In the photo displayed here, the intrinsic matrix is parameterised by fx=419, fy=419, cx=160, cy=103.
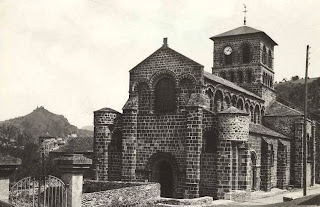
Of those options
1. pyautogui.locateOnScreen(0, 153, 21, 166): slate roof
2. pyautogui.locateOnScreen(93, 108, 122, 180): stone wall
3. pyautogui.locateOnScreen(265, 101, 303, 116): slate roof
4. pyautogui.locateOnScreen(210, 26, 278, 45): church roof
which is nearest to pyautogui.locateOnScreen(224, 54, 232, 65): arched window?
pyautogui.locateOnScreen(210, 26, 278, 45): church roof

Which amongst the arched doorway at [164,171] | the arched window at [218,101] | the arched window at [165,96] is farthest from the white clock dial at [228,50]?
the arched doorway at [164,171]

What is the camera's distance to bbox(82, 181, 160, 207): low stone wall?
60.2 ft

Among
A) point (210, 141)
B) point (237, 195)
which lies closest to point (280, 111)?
point (210, 141)

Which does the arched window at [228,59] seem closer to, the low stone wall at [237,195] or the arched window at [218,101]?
the arched window at [218,101]

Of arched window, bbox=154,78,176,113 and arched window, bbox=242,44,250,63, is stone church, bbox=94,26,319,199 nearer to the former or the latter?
arched window, bbox=154,78,176,113

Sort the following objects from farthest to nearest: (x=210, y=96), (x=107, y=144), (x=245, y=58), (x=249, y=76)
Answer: (x=245, y=58) < (x=249, y=76) < (x=107, y=144) < (x=210, y=96)

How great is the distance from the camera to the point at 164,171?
1137 inches

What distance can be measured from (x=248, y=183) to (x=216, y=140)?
3.50 m

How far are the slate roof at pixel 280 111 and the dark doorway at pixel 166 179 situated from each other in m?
16.9

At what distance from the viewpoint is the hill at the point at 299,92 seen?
70662 mm

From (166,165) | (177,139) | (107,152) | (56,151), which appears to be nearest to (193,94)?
(177,139)

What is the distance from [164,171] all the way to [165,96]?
17.1ft

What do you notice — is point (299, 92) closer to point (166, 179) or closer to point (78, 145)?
point (78, 145)

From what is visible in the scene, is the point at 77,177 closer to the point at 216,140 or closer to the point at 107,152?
the point at 216,140
